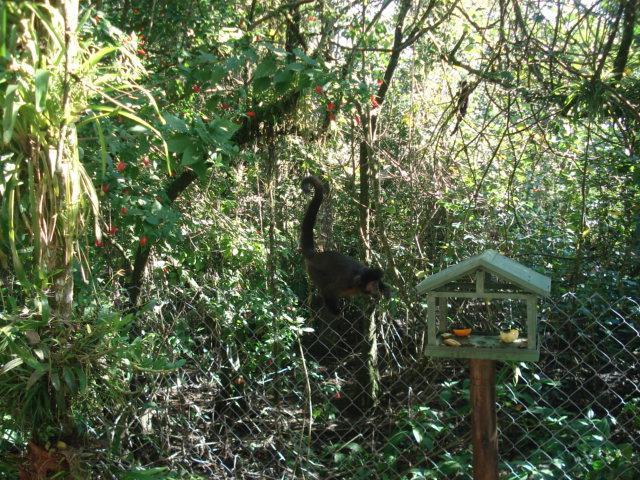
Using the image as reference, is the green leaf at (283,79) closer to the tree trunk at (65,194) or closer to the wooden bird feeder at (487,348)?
the tree trunk at (65,194)

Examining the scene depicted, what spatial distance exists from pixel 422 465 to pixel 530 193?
2932 mm

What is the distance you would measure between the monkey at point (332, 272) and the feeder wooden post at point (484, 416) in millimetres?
2143

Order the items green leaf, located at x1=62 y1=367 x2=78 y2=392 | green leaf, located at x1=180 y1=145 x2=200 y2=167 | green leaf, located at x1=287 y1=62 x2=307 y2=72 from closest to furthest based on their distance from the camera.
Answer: green leaf, located at x1=62 y1=367 x2=78 y2=392 → green leaf, located at x1=180 y1=145 x2=200 y2=167 → green leaf, located at x1=287 y1=62 x2=307 y2=72

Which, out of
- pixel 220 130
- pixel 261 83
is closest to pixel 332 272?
pixel 261 83

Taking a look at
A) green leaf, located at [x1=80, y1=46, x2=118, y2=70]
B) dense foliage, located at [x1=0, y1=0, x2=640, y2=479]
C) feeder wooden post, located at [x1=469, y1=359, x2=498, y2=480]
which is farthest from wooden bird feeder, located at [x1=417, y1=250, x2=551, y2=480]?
green leaf, located at [x1=80, y1=46, x2=118, y2=70]

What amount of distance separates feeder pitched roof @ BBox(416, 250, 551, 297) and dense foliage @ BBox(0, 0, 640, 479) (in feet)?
1.16

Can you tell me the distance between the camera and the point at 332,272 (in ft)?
16.2

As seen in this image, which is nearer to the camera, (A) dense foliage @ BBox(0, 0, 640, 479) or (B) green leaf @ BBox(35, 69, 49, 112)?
(B) green leaf @ BBox(35, 69, 49, 112)

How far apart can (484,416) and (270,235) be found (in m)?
2.19

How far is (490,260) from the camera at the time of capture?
212cm

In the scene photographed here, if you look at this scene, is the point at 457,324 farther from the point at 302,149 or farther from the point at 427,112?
the point at 427,112

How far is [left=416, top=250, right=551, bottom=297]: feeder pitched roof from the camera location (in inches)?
82.0

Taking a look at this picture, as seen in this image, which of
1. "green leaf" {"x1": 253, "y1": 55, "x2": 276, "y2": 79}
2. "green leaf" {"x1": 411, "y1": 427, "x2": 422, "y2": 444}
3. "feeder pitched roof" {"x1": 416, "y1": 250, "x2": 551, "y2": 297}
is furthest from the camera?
"green leaf" {"x1": 411, "y1": 427, "x2": 422, "y2": 444}

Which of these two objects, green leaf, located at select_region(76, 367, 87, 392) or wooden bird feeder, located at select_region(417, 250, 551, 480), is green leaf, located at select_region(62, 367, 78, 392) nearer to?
green leaf, located at select_region(76, 367, 87, 392)
